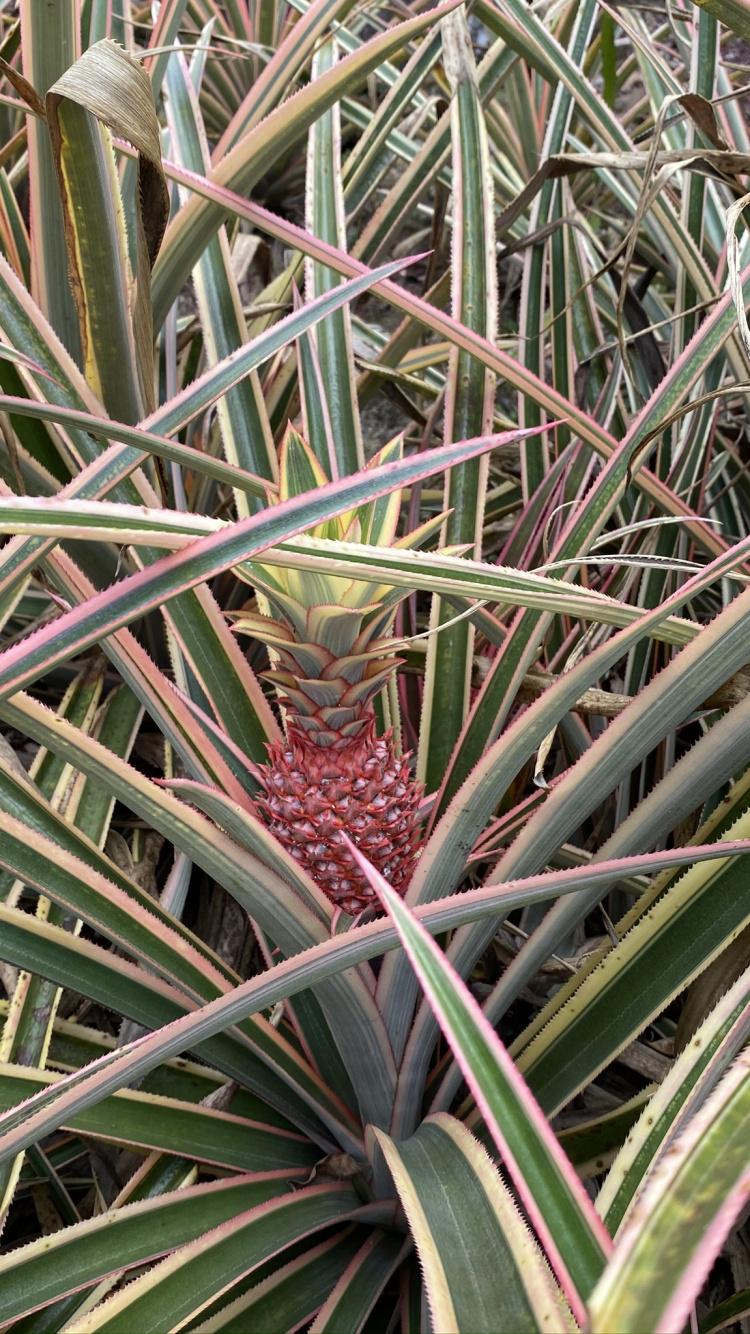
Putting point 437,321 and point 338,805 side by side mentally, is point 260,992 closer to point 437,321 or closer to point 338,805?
point 338,805

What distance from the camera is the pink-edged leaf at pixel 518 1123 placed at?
32cm

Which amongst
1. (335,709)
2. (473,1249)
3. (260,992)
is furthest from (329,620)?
(473,1249)

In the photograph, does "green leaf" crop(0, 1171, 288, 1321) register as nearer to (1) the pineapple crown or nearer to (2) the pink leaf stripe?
(2) the pink leaf stripe

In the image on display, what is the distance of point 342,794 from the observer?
57 centimetres

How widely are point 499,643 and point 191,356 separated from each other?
737mm

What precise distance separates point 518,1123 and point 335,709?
0.90ft

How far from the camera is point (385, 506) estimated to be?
535 millimetres

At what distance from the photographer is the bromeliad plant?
392 mm

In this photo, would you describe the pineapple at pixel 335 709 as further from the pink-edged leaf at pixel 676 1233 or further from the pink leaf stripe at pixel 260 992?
the pink-edged leaf at pixel 676 1233

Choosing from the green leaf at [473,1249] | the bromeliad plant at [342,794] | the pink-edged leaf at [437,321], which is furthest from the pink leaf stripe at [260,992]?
the pink-edged leaf at [437,321]

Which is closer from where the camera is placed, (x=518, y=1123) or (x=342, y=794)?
(x=518, y=1123)

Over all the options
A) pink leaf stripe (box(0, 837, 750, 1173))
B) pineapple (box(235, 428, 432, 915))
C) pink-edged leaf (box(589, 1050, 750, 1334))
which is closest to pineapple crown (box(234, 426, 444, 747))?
pineapple (box(235, 428, 432, 915))

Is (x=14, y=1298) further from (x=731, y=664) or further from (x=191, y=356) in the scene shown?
(x=191, y=356)

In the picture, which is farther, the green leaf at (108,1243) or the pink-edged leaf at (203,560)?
the green leaf at (108,1243)
